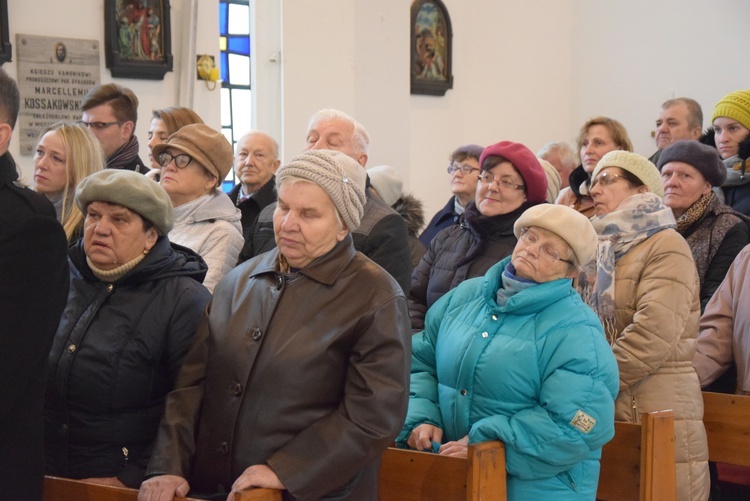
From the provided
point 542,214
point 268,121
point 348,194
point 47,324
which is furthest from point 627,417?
point 268,121

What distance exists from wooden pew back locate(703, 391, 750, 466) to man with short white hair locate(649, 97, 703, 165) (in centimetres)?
272

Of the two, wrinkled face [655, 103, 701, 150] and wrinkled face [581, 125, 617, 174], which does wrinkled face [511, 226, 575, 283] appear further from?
wrinkled face [655, 103, 701, 150]

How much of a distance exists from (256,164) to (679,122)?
2671 mm

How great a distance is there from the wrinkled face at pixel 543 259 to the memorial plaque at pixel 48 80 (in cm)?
409

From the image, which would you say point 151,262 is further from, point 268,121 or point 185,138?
point 268,121

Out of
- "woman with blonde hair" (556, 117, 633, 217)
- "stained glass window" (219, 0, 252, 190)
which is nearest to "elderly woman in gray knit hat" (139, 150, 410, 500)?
"woman with blonde hair" (556, 117, 633, 217)

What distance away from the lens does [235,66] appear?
304 inches

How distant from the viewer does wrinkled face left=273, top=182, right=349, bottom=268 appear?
246cm

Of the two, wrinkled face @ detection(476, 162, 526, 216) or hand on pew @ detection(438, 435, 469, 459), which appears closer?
hand on pew @ detection(438, 435, 469, 459)

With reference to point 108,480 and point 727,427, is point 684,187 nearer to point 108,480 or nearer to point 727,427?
point 727,427

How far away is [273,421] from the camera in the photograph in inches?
91.3

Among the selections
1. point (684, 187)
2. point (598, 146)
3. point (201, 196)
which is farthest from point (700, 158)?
point (201, 196)

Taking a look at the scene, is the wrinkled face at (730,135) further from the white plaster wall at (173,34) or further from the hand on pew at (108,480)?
the hand on pew at (108,480)

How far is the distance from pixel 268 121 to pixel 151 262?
16.4ft
